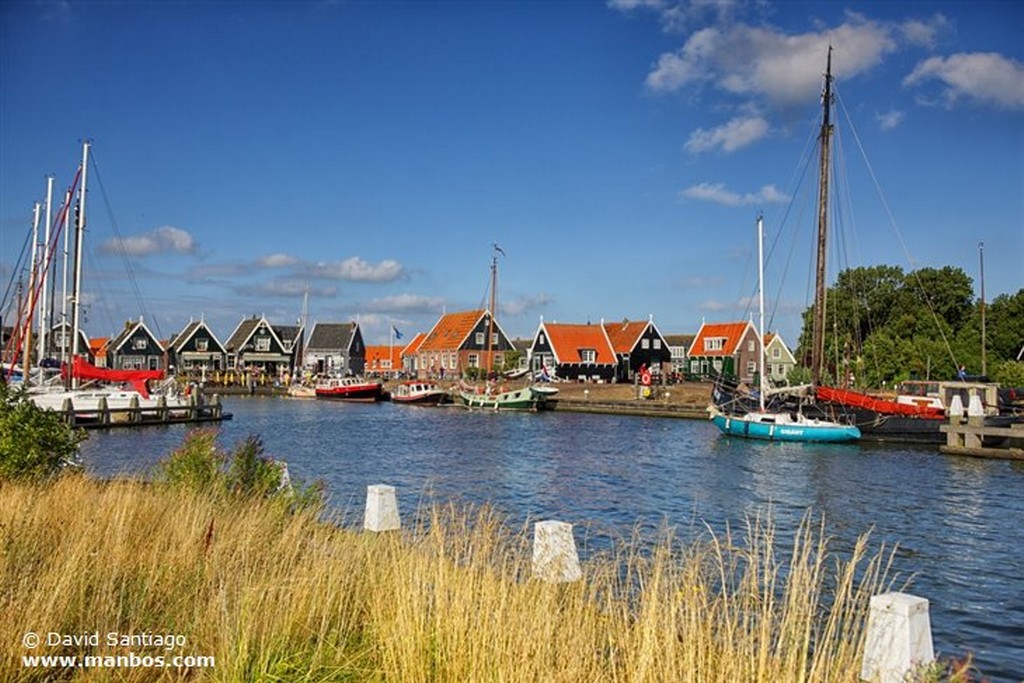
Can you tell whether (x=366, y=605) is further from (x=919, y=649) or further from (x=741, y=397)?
(x=741, y=397)

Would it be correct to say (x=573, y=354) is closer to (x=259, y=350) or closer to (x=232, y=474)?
(x=259, y=350)

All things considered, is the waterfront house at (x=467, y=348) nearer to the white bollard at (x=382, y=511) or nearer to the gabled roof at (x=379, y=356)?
the gabled roof at (x=379, y=356)

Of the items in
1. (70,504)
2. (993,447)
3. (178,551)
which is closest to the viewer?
(178,551)

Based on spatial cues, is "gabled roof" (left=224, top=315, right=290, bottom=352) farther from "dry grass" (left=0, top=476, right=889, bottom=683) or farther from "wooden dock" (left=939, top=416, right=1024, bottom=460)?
"dry grass" (left=0, top=476, right=889, bottom=683)

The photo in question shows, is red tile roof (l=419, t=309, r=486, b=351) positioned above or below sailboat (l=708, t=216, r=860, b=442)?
above

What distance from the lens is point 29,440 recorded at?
1295 cm

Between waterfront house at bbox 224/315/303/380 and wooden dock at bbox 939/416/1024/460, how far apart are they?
91.0 metres

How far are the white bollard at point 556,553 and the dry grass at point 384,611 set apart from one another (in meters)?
0.21

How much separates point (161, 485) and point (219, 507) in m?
2.47

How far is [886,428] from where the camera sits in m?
40.0

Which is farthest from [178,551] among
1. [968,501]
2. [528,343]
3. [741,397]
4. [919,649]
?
[528,343]

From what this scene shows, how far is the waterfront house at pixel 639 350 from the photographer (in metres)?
97.2

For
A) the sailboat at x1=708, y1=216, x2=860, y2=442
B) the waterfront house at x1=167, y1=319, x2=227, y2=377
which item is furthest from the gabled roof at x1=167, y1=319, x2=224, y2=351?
the sailboat at x1=708, y1=216, x2=860, y2=442

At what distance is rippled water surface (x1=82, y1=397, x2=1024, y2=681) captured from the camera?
1399 centimetres
